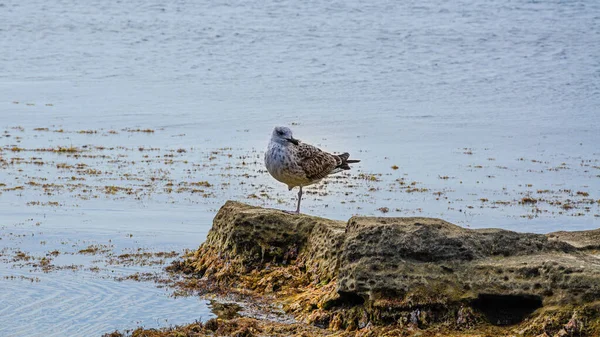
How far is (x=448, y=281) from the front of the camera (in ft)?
26.6

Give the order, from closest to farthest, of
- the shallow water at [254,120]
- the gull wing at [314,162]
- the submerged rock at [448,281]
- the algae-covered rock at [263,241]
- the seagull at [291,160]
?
the submerged rock at [448,281]
the algae-covered rock at [263,241]
the seagull at [291,160]
the gull wing at [314,162]
the shallow water at [254,120]

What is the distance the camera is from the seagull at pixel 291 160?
36.7ft

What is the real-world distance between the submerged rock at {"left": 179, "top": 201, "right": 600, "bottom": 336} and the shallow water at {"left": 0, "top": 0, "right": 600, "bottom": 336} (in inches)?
53.2

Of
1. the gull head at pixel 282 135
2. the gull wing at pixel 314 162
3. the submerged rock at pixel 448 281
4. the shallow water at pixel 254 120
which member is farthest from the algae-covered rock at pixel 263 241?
the gull wing at pixel 314 162

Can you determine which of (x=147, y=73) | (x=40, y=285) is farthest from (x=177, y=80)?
(x=40, y=285)

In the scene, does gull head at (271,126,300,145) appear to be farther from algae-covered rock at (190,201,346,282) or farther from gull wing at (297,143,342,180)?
algae-covered rock at (190,201,346,282)

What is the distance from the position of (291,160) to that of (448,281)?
3.54m

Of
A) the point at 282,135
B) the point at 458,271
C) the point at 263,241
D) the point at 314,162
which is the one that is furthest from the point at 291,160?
the point at 458,271

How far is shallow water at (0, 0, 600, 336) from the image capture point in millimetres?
12164

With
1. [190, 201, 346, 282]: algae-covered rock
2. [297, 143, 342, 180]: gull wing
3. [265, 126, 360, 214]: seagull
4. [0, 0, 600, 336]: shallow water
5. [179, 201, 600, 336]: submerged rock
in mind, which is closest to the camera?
[179, 201, 600, 336]: submerged rock

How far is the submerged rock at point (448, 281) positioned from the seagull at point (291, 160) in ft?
6.76

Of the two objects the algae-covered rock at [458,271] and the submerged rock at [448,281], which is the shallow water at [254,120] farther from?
the algae-covered rock at [458,271]

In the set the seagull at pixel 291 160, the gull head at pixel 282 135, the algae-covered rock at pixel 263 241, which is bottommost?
the algae-covered rock at pixel 263 241

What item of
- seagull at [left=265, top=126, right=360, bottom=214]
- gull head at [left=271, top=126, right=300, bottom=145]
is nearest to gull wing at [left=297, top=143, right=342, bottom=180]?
seagull at [left=265, top=126, right=360, bottom=214]
